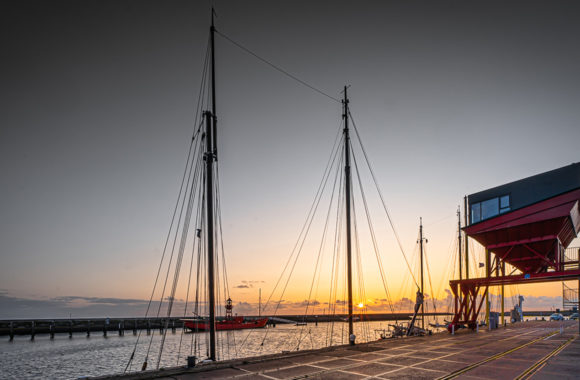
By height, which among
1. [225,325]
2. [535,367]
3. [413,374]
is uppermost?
[413,374]

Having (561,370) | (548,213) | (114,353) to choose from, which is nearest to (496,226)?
(548,213)

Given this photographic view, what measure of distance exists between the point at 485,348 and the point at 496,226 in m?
13.5

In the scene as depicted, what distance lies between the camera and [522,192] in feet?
97.1

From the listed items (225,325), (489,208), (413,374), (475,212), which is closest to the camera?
(413,374)

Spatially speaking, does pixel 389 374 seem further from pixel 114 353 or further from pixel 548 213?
pixel 114 353

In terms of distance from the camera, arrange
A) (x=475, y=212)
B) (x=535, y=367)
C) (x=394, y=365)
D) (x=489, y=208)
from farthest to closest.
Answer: (x=475, y=212) → (x=489, y=208) → (x=535, y=367) → (x=394, y=365)

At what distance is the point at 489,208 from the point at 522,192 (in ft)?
11.2

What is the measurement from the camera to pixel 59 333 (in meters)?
68.6

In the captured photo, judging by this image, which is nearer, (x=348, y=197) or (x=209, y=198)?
(x=209, y=198)

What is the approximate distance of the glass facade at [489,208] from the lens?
31094mm

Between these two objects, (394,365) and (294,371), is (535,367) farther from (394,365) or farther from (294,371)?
(294,371)

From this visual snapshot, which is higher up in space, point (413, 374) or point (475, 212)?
point (475, 212)

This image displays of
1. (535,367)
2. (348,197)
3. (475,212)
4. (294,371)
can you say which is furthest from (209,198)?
(475,212)

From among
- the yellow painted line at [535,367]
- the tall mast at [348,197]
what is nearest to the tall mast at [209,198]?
the tall mast at [348,197]
